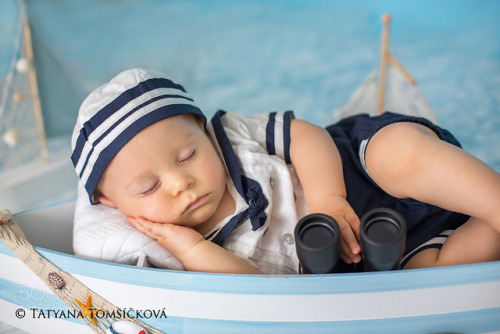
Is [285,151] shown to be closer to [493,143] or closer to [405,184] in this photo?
[405,184]

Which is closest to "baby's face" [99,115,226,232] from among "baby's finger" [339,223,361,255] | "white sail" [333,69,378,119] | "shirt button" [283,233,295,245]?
"shirt button" [283,233,295,245]

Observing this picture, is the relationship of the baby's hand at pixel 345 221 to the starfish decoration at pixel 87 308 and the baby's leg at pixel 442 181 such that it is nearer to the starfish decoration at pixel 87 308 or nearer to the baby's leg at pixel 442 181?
the baby's leg at pixel 442 181

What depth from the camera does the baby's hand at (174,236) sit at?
0.83m

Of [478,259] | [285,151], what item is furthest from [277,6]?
[478,259]

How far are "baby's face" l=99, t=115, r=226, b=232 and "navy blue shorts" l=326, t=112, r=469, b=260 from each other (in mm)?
260

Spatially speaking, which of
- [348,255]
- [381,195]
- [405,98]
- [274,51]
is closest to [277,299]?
[348,255]

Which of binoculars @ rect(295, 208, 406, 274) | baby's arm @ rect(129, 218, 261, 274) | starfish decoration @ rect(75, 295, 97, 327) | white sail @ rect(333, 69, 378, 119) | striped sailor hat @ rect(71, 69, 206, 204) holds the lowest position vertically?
white sail @ rect(333, 69, 378, 119)

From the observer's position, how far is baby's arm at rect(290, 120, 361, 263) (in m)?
0.80

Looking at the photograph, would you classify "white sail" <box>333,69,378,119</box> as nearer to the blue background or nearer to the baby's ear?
the blue background

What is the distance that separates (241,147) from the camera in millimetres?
958

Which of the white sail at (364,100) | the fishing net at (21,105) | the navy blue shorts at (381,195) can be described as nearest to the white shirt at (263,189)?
the navy blue shorts at (381,195)

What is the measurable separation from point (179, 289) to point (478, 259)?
46 cm

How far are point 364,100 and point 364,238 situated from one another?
3.20 ft

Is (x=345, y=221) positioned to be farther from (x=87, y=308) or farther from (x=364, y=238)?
(x=87, y=308)
